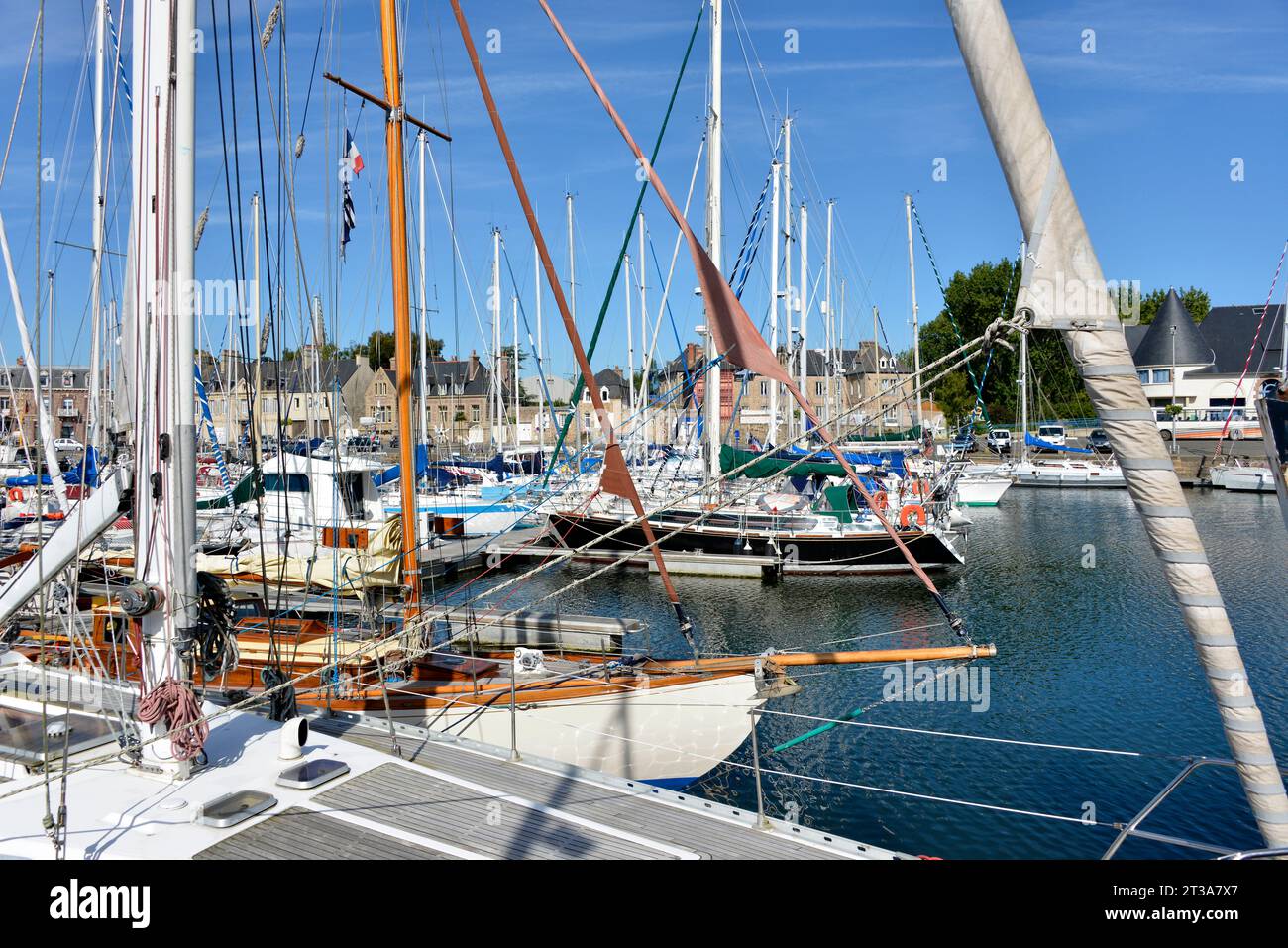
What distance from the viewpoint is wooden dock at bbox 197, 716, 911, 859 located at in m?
6.68

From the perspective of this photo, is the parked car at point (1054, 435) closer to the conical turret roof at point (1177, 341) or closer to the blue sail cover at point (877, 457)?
the conical turret roof at point (1177, 341)

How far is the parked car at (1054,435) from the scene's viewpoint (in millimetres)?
76000

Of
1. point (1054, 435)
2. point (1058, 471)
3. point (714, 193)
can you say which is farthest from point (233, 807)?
point (1054, 435)

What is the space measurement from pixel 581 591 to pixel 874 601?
9.77 metres

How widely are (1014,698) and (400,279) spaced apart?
47.7 feet

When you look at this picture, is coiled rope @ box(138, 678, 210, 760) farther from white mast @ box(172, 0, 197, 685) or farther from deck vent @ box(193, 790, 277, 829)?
deck vent @ box(193, 790, 277, 829)

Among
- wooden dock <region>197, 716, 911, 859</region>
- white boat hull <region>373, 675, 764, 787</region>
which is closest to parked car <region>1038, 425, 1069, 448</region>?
white boat hull <region>373, 675, 764, 787</region>

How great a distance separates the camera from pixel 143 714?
746cm

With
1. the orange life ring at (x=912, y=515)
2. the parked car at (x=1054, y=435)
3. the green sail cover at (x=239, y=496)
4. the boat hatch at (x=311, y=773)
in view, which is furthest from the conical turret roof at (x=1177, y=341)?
the boat hatch at (x=311, y=773)

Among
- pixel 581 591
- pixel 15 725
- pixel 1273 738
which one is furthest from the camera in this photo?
pixel 581 591

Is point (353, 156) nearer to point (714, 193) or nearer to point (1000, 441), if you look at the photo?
point (714, 193)

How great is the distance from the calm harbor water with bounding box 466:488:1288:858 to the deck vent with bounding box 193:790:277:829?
531 centimetres
